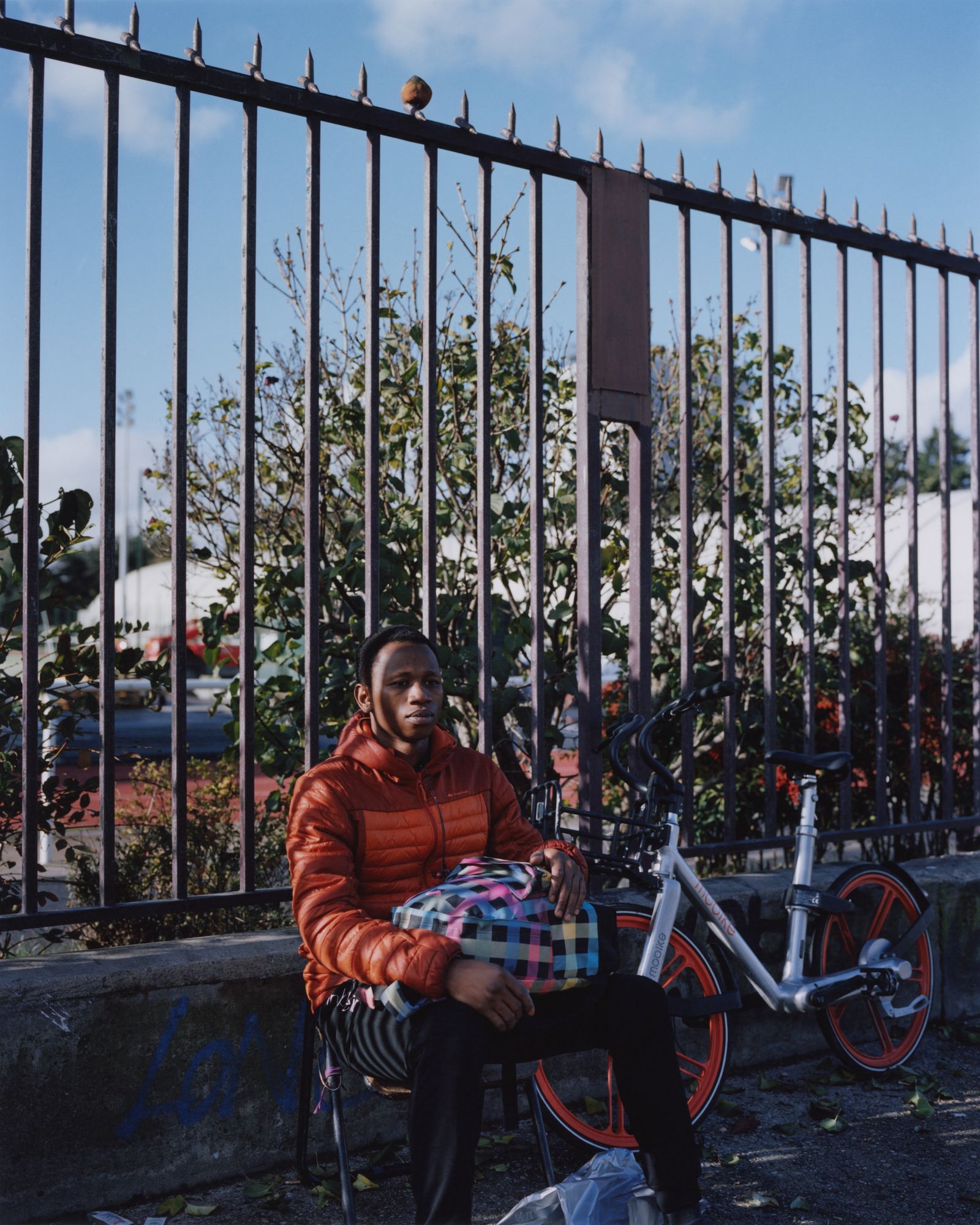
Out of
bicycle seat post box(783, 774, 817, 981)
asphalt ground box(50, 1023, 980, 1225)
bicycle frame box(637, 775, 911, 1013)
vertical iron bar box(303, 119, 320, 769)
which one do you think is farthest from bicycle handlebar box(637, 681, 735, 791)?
asphalt ground box(50, 1023, 980, 1225)

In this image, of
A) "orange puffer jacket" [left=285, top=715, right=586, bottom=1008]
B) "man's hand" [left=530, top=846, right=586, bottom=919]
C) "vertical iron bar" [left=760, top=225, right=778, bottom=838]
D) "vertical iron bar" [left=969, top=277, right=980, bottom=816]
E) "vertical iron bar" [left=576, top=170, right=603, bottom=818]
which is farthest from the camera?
"vertical iron bar" [left=969, top=277, right=980, bottom=816]

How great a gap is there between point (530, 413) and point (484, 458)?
0.29 metres

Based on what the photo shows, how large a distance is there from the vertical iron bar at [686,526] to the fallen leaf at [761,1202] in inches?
47.6

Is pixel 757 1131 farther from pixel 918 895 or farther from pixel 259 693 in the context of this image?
pixel 259 693

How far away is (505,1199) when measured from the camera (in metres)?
3.07

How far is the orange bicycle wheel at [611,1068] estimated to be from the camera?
333 cm

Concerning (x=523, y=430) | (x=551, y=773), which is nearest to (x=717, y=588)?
(x=523, y=430)

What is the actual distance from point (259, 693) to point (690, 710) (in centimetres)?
151

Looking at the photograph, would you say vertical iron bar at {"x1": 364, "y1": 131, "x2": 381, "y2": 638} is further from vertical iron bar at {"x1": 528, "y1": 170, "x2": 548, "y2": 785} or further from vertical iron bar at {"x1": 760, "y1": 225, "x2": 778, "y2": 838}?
vertical iron bar at {"x1": 760, "y1": 225, "x2": 778, "y2": 838}

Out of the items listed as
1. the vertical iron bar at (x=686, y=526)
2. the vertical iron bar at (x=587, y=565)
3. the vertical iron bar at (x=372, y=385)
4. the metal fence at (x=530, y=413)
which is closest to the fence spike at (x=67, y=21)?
the metal fence at (x=530, y=413)

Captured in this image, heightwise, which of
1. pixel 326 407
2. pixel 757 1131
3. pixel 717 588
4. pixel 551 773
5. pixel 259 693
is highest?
pixel 326 407

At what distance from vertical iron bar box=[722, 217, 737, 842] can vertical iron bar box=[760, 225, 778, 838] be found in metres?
0.14

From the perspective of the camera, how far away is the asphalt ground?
3006mm

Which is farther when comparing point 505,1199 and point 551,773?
point 551,773
